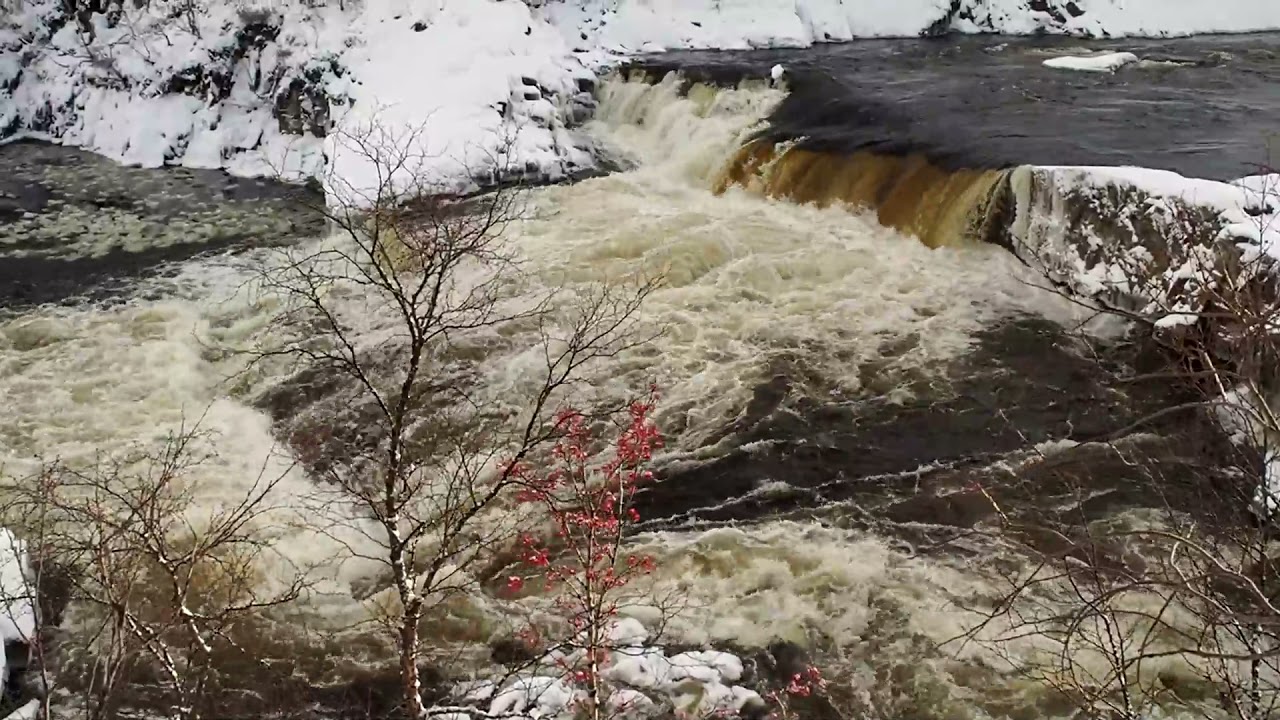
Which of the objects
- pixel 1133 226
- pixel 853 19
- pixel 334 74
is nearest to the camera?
pixel 1133 226

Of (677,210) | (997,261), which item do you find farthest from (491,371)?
(997,261)

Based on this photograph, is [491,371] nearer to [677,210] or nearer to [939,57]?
[677,210]

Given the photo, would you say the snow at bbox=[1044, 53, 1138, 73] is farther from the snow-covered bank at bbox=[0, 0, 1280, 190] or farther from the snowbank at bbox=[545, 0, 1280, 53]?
the snow-covered bank at bbox=[0, 0, 1280, 190]

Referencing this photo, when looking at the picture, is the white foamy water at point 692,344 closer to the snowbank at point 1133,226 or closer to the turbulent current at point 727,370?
the turbulent current at point 727,370

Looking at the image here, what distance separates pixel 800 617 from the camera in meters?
5.18

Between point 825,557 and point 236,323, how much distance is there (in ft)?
19.8

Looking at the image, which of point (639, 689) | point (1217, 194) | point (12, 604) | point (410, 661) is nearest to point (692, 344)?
point (639, 689)

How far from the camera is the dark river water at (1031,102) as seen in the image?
10.1 meters

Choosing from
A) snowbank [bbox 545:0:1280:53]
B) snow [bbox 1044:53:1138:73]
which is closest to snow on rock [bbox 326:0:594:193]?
snowbank [bbox 545:0:1280:53]

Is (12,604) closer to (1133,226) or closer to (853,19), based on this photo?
(1133,226)

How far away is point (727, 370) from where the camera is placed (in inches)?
306

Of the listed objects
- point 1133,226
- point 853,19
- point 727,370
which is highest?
point 853,19

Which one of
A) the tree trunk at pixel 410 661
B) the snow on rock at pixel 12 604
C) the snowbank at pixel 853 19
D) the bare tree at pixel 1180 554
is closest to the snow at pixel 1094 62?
the snowbank at pixel 853 19

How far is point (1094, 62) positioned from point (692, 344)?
10191 millimetres
